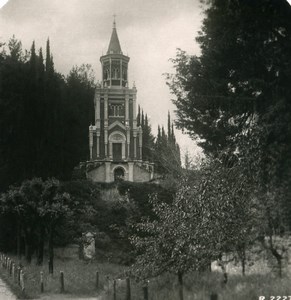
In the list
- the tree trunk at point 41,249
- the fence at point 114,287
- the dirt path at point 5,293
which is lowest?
the dirt path at point 5,293

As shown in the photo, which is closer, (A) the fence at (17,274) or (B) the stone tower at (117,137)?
(A) the fence at (17,274)

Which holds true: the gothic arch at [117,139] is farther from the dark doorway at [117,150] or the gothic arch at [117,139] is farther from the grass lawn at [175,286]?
the grass lawn at [175,286]

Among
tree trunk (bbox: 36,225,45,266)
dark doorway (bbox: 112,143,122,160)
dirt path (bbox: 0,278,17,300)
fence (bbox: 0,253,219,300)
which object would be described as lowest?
dirt path (bbox: 0,278,17,300)

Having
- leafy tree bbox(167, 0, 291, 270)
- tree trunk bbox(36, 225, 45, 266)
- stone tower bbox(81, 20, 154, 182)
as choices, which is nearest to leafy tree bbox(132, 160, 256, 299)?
leafy tree bbox(167, 0, 291, 270)

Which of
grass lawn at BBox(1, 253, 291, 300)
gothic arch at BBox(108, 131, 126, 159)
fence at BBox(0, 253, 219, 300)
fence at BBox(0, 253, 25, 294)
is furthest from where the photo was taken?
gothic arch at BBox(108, 131, 126, 159)

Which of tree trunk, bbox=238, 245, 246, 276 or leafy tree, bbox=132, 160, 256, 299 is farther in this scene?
tree trunk, bbox=238, 245, 246, 276

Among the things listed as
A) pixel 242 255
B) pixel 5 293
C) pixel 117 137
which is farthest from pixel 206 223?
pixel 117 137

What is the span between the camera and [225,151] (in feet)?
34.9

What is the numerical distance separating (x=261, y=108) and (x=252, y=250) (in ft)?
9.05

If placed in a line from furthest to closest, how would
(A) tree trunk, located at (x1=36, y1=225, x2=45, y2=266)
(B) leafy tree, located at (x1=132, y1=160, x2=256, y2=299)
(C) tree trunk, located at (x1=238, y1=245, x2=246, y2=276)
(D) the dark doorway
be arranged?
(D) the dark doorway → (A) tree trunk, located at (x1=36, y1=225, x2=45, y2=266) → (C) tree trunk, located at (x1=238, y1=245, x2=246, y2=276) → (B) leafy tree, located at (x1=132, y1=160, x2=256, y2=299)

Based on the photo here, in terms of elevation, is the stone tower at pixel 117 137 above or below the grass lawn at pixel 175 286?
above

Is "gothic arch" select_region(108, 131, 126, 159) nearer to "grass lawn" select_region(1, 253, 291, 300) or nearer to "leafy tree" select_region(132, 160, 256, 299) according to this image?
"grass lawn" select_region(1, 253, 291, 300)

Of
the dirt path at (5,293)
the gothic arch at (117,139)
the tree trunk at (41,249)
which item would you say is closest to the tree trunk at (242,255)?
the dirt path at (5,293)

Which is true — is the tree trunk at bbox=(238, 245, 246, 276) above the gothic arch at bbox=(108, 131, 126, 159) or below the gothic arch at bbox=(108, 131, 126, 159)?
below
